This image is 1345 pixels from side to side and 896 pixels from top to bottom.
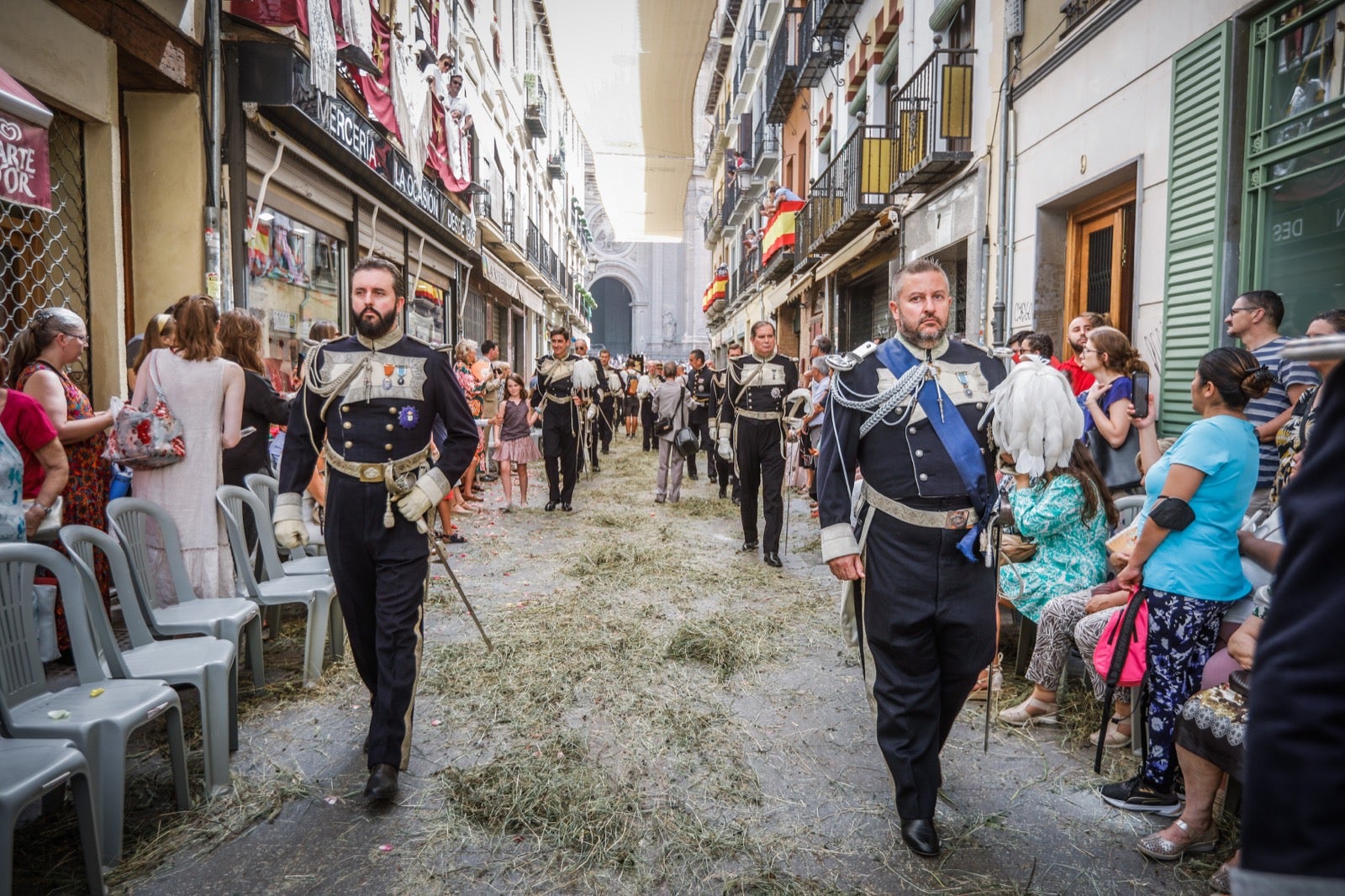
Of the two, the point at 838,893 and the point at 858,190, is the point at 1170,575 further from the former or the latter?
the point at 858,190

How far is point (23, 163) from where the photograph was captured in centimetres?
366

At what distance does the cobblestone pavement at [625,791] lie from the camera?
2.79m

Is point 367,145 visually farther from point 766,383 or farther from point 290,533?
point 290,533

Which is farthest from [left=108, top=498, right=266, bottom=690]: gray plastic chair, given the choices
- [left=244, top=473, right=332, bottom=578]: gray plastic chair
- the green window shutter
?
the green window shutter

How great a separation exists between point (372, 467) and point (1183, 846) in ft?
10.8

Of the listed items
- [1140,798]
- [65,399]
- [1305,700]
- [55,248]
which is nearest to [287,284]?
[55,248]

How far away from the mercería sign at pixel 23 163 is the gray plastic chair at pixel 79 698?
5.96 ft

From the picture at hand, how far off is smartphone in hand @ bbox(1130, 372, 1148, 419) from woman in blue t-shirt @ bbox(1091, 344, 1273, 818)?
2181mm

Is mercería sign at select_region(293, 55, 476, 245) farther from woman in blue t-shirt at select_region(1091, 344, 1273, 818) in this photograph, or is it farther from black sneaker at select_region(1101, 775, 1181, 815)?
black sneaker at select_region(1101, 775, 1181, 815)

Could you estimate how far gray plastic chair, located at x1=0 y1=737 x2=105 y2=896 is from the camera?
7.16 ft

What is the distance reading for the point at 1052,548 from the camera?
430 cm

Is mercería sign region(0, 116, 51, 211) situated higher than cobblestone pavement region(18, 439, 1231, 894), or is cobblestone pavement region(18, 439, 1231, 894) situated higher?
mercería sign region(0, 116, 51, 211)

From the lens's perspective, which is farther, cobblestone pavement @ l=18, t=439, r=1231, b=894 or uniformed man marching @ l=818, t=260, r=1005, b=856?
A: uniformed man marching @ l=818, t=260, r=1005, b=856

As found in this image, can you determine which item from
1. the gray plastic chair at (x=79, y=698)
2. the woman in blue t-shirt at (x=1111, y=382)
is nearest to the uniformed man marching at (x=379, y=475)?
the gray plastic chair at (x=79, y=698)
